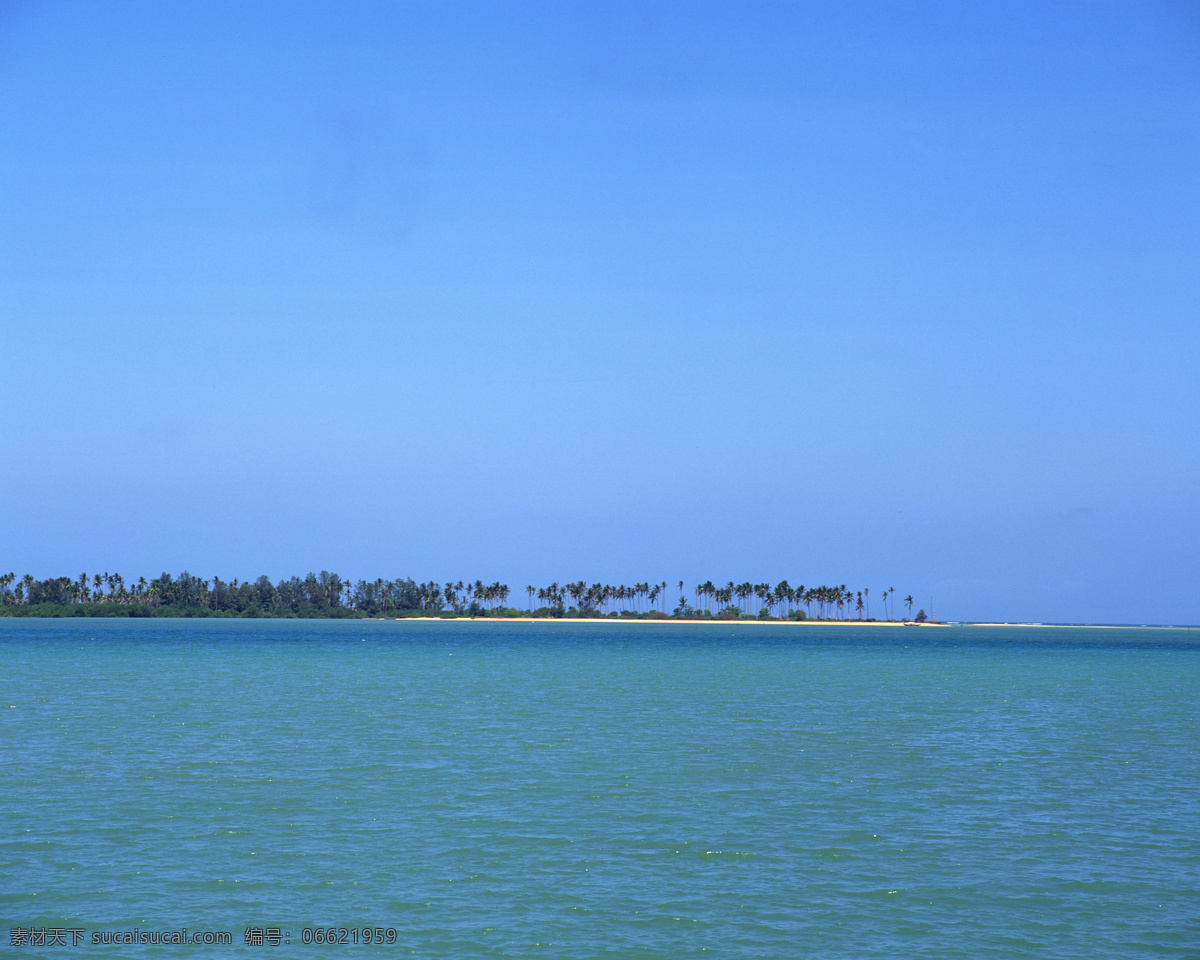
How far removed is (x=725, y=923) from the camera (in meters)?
18.5

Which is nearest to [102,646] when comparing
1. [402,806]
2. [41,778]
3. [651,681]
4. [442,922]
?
[651,681]

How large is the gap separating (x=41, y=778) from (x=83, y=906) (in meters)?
14.1

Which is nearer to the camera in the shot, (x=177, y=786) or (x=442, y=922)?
(x=442, y=922)

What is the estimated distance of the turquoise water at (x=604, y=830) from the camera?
1827cm

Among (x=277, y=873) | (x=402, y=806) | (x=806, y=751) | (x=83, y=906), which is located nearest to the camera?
(x=83, y=906)

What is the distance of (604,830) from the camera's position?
24.9 metres

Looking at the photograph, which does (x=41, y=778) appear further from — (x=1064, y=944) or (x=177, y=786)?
(x=1064, y=944)

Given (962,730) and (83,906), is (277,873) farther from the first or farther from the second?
(962,730)

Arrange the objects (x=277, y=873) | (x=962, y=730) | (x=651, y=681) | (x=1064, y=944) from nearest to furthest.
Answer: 1. (x=1064, y=944)
2. (x=277, y=873)
3. (x=962, y=730)
4. (x=651, y=681)

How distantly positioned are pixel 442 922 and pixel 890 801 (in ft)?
50.8

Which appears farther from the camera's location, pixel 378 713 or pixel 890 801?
pixel 378 713

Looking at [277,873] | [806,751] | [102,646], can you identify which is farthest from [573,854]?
[102,646]

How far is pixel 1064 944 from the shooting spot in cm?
1770

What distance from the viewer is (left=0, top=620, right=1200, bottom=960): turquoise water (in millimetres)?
18266
